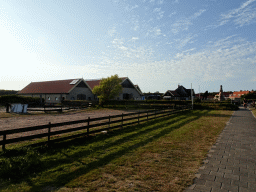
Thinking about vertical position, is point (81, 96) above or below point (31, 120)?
above

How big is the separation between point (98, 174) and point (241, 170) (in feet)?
14.9

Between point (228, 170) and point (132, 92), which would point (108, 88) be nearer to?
point (132, 92)

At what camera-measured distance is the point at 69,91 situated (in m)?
41.1

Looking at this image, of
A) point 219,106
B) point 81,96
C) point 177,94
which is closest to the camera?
point 219,106

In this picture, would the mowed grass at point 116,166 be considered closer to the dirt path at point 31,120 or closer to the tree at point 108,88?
the dirt path at point 31,120

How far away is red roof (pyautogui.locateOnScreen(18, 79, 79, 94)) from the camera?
141 feet

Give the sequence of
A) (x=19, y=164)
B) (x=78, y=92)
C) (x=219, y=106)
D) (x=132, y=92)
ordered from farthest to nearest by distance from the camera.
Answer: (x=132, y=92), (x=78, y=92), (x=219, y=106), (x=19, y=164)

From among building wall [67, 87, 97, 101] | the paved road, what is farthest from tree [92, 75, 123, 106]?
the paved road

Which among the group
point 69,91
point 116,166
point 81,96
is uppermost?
point 69,91

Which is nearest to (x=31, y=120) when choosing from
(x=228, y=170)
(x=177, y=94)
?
(x=228, y=170)

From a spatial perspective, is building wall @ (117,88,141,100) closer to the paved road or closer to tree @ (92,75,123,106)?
tree @ (92,75,123,106)

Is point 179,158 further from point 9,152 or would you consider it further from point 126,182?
point 9,152

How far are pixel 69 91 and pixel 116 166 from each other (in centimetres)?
3831

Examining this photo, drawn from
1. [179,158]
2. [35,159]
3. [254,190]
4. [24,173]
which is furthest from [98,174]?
[254,190]
